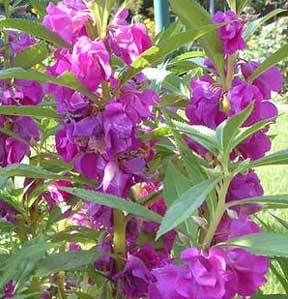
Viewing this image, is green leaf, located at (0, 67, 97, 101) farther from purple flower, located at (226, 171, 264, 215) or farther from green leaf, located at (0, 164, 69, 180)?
purple flower, located at (226, 171, 264, 215)

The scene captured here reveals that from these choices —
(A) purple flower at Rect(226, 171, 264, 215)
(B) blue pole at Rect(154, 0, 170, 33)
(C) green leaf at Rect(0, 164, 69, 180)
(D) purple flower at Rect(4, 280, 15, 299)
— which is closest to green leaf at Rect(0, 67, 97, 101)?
(C) green leaf at Rect(0, 164, 69, 180)

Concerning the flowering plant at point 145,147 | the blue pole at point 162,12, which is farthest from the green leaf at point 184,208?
the blue pole at point 162,12

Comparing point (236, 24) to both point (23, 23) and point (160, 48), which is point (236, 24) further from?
point (23, 23)

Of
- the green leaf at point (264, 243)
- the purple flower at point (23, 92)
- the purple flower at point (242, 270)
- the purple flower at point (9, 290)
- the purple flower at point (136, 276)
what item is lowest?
the purple flower at point (9, 290)

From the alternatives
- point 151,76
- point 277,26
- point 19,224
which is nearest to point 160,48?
point 151,76

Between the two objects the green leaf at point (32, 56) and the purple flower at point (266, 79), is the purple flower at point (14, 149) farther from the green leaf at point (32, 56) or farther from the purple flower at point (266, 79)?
the purple flower at point (266, 79)

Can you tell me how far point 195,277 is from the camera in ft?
2.37

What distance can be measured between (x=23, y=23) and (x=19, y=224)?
0.40 m

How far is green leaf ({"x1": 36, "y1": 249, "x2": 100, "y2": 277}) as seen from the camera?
0.92 m

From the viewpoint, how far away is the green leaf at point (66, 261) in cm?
92

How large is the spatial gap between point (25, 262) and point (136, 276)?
141mm

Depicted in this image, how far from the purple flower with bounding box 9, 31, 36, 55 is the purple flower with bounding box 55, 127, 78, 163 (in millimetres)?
214

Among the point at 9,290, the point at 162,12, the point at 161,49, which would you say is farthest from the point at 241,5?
the point at 162,12

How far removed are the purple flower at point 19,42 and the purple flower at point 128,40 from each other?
0.76 ft
